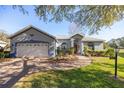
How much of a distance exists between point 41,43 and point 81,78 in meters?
2.73

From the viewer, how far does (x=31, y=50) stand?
8797mm

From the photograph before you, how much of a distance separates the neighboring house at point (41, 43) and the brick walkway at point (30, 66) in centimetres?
29

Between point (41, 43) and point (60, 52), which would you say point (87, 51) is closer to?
point (60, 52)

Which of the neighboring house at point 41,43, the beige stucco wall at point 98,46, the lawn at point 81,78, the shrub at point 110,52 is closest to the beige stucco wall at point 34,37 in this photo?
the neighboring house at point 41,43

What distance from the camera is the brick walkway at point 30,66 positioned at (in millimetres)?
7859

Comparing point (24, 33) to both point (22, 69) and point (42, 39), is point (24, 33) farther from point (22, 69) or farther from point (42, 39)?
point (22, 69)

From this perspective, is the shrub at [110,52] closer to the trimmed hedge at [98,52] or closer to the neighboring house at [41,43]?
the trimmed hedge at [98,52]

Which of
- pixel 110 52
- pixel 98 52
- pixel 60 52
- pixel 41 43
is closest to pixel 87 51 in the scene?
pixel 98 52

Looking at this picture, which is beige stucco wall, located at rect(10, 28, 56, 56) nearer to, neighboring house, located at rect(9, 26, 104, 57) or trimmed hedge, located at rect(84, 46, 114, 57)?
neighboring house, located at rect(9, 26, 104, 57)

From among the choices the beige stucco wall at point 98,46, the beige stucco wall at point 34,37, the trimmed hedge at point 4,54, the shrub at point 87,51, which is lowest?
the trimmed hedge at point 4,54

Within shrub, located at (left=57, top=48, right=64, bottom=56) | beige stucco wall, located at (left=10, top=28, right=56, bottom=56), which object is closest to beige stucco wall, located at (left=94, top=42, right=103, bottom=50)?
shrub, located at (left=57, top=48, right=64, bottom=56)

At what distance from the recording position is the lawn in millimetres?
6872

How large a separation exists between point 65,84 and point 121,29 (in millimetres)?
3016
